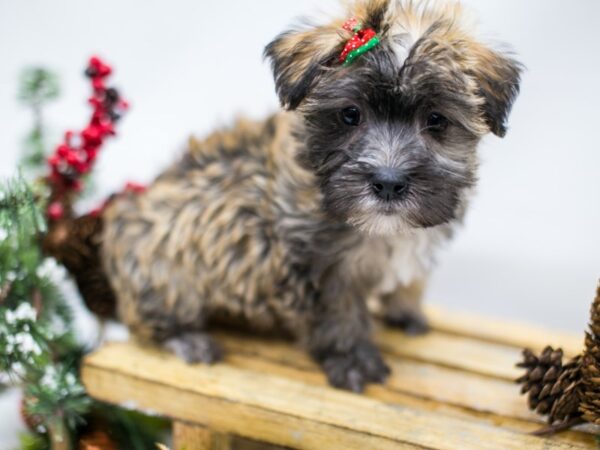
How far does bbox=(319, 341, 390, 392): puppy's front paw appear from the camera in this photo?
10.1 feet

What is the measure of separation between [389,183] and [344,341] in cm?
93

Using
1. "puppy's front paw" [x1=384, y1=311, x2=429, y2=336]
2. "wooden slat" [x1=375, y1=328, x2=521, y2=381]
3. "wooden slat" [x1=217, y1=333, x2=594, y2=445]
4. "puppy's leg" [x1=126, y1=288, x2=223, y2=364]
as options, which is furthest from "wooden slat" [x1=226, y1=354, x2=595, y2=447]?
"puppy's front paw" [x1=384, y1=311, x2=429, y2=336]

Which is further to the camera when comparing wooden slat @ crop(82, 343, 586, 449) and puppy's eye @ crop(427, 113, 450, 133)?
wooden slat @ crop(82, 343, 586, 449)

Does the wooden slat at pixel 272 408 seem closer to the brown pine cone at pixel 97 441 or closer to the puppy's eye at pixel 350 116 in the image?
the brown pine cone at pixel 97 441

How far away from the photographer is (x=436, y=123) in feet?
8.25

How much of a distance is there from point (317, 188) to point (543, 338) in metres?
1.35

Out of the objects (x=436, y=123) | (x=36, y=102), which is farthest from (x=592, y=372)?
(x=36, y=102)

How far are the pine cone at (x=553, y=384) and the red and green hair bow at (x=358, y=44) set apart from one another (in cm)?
114

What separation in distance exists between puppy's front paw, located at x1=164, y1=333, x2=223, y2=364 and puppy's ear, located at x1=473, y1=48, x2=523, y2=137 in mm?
1417

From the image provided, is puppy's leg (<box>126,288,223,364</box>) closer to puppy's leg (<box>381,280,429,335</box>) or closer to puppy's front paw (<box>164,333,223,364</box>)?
puppy's front paw (<box>164,333,223,364</box>)

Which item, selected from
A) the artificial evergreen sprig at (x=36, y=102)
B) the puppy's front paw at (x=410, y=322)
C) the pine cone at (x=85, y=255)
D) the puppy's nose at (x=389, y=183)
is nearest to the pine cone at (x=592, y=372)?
the puppy's nose at (x=389, y=183)

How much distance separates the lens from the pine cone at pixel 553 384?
2.59 metres

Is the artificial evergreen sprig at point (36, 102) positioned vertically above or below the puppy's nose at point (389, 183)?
below

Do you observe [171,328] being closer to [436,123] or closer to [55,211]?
[55,211]
